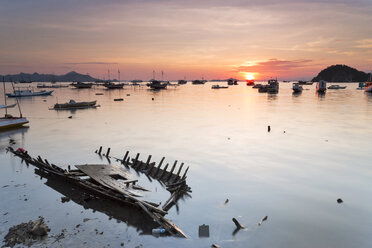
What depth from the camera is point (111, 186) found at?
16.7m

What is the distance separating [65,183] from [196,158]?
1253 centimetres

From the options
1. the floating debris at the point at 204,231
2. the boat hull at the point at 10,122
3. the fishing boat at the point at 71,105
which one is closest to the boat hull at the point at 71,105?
the fishing boat at the point at 71,105

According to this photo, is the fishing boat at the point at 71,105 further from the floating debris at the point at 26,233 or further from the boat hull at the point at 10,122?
the floating debris at the point at 26,233

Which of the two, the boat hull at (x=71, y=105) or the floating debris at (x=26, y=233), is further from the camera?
the boat hull at (x=71, y=105)

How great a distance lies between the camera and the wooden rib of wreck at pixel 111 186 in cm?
1350

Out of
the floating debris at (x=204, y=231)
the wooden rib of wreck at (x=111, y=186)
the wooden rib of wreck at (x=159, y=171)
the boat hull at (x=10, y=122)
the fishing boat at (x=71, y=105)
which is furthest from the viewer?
the fishing boat at (x=71, y=105)

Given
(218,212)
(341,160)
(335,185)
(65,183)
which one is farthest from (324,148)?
(65,183)

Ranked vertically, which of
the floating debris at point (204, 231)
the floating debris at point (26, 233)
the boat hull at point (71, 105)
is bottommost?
the floating debris at point (204, 231)

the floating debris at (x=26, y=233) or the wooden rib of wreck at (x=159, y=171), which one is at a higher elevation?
the wooden rib of wreck at (x=159, y=171)

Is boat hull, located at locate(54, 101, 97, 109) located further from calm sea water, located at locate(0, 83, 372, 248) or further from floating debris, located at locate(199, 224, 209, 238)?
floating debris, located at locate(199, 224, 209, 238)

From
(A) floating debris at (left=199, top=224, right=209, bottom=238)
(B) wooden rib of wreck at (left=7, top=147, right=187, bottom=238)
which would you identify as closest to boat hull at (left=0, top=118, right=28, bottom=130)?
(B) wooden rib of wreck at (left=7, top=147, right=187, bottom=238)

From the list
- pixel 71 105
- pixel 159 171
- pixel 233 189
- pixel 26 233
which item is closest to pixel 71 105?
pixel 71 105

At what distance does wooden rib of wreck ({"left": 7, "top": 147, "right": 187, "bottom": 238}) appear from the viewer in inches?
531

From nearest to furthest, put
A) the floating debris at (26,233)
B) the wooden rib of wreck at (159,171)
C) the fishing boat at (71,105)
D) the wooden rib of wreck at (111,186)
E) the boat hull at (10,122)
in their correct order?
the floating debris at (26,233)
the wooden rib of wreck at (111,186)
the wooden rib of wreck at (159,171)
the boat hull at (10,122)
the fishing boat at (71,105)
